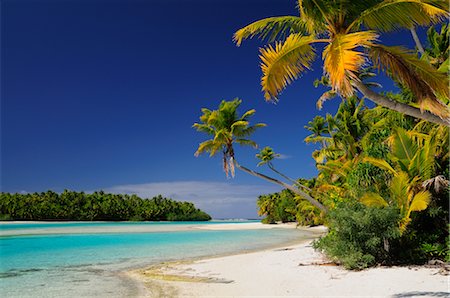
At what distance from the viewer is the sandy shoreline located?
6.70m

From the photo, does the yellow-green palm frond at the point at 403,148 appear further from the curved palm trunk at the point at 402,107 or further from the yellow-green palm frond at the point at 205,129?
the yellow-green palm frond at the point at 205,129

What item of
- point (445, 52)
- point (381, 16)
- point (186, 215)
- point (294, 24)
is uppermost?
point (445, 52)

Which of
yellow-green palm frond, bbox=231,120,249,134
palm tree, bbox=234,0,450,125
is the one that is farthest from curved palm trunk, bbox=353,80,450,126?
yellow-green palm frond, bbox=231,120,249,134

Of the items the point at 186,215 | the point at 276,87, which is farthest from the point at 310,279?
the point at 186,215

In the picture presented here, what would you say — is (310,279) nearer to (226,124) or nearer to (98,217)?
(226,124)

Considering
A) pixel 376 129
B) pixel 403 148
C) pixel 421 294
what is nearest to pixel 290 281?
pixel 421 294

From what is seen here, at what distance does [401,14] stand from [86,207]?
73116 millimetres

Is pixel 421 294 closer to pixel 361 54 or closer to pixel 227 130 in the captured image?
pixel 361 54

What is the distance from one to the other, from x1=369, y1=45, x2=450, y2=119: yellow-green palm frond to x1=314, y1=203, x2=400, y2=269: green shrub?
4.99 m

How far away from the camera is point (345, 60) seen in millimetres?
4230

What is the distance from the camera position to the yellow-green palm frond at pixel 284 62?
5.32 m

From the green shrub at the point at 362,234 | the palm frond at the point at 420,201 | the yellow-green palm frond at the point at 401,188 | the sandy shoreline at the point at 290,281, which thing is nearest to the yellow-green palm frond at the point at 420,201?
the palm frond at the point at 420,201

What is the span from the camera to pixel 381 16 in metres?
5.11

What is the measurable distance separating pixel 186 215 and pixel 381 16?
87377 millimetres
